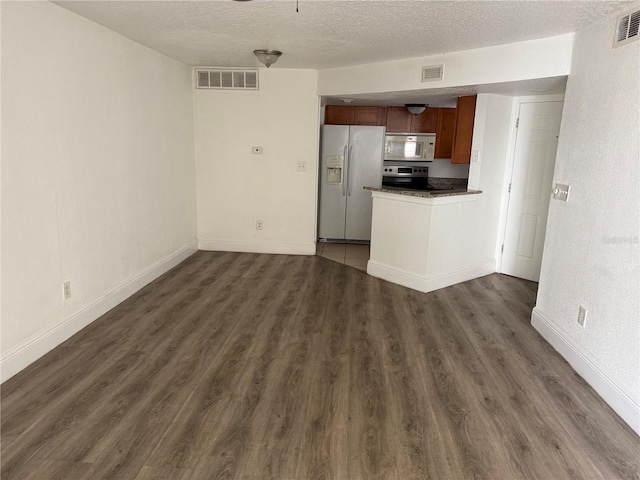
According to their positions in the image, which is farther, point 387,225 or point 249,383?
point 387,225

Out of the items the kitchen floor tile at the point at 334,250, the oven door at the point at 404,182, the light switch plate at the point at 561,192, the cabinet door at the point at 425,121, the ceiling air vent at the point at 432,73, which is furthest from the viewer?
the oven door at the point at 404,182

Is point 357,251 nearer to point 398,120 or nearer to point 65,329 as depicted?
point 398,120

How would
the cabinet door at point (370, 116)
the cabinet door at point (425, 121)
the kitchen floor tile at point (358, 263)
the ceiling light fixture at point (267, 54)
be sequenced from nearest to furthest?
1. the ceiling light fixture at point (267, 54)
2. the kitchen floor tile at point (358, 263)
3. the cabinet door at point (425, 121)
4. the cabinet door at point (370, 116)

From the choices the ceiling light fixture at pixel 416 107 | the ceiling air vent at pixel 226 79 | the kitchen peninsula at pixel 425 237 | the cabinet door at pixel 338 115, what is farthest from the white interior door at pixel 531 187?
the ceiling air vent at pixel 226 79

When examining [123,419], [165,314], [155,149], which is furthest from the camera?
[155,149]

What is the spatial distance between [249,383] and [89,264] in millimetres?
1715

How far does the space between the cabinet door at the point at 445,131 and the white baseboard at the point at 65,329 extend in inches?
166

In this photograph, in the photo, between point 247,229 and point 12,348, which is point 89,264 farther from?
point 247,229

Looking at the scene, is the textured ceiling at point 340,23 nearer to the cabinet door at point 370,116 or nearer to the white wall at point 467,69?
the white wall at point 467,69

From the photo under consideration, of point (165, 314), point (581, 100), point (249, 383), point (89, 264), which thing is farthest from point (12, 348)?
point (581, 100)

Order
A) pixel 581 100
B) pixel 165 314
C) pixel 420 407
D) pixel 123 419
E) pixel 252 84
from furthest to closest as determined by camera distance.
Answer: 1. pixel 252 84
2. pixel 165 314
3. pixel 581 100
4. pixel 420 407
5. pixel 123 419

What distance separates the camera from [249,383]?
2605 millimetres

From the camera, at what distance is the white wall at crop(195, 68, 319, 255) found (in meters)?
5.33

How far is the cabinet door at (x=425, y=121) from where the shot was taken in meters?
6.41
